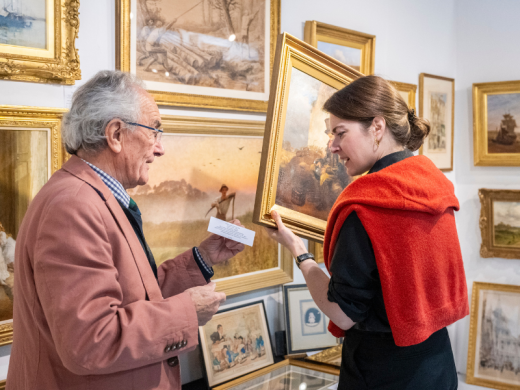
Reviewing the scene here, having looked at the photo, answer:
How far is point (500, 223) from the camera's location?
3875 mm

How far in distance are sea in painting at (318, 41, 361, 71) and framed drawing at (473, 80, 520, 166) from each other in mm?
1377

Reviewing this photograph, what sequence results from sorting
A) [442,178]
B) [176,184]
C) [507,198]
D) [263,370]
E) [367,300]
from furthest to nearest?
[507,198] → [263,370] → [176,184] → [442,178] → [367,300]

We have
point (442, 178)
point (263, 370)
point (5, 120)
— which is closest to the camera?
point (442, 178)

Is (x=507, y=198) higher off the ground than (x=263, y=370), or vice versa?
(x=507, y=198)

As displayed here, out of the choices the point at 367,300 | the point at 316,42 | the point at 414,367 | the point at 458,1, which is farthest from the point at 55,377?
the point at 458,1

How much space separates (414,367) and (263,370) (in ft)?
3.61

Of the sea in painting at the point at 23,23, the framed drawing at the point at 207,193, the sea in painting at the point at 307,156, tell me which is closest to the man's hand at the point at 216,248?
the sea in painting at the point at 307,156

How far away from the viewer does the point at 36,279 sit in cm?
121

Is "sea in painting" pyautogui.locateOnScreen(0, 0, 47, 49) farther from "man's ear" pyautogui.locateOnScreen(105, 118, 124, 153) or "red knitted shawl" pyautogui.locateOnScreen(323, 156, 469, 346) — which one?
"red knitted shawl" pyautogui.locateOnScreen(323, 156, 469, 346)

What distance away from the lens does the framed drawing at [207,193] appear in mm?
2277

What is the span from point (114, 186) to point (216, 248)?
0.65 metres

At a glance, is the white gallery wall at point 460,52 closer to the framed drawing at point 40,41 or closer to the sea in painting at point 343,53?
the sea in painting at point 343,53

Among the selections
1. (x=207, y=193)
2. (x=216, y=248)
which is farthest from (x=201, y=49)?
(x=216, y=248)

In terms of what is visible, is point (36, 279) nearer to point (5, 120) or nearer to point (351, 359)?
point (5, 120)
